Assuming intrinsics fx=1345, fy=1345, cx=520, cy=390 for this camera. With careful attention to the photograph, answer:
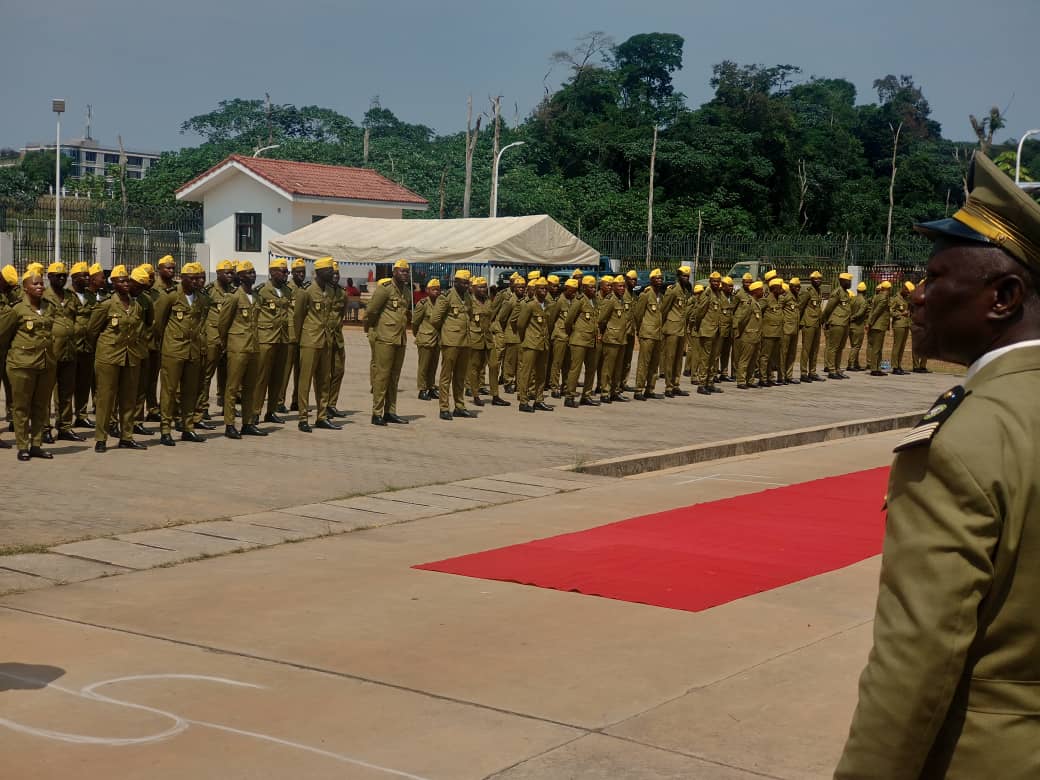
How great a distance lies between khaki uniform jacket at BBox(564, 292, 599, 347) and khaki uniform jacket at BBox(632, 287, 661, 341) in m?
1.59

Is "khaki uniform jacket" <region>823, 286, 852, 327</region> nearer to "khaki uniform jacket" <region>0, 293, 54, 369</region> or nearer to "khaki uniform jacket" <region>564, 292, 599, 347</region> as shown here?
"khaki uniform jacket" <region>564, 292, 599, 347</region>

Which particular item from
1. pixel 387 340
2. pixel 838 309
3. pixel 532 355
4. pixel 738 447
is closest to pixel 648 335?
pixel 532 355

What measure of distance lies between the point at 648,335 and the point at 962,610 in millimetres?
19319

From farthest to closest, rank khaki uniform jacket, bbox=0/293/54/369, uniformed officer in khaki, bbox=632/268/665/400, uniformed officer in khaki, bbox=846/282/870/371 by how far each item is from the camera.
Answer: uniformed officer in khaki, bbox=846/282/870/371
uniformed officer in khaki, bbox=632/268/665/400
khaki uniform jacket, bbox=0/293/54/369

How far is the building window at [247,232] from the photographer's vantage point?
46719 mm

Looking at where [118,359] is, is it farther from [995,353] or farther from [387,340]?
[995,353]

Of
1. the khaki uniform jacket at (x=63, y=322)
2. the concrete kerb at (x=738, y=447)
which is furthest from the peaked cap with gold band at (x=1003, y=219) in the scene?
the khaki uniform jacket at (x=63, y=322)

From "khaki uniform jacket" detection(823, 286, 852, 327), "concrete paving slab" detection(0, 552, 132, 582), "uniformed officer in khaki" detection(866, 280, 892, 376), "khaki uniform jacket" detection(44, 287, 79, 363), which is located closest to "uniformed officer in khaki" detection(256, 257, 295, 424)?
"khaki uniform jacket" detection(44, 287, 79, 363)

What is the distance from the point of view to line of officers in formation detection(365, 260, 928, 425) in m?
17.5

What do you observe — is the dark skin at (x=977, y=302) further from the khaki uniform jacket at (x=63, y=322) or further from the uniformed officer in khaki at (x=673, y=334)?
the uniformed officer in khaki at (x=673, y=334)

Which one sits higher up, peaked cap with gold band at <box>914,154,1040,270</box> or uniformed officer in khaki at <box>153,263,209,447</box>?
peaked cap with gold band at <box>914,154,1040,270</box>

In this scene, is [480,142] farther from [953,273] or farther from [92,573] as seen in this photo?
[953,273]

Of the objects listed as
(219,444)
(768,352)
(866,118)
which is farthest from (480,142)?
(219,444)

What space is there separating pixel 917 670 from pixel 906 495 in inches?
11.4
